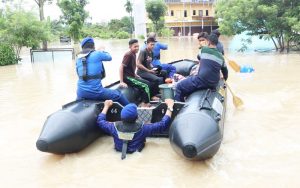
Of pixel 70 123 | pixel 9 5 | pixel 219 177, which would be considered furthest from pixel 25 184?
pixel 9 5

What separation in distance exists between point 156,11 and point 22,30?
2289 cm

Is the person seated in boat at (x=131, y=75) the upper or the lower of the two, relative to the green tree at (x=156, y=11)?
lower

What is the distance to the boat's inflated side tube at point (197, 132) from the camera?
377 cm

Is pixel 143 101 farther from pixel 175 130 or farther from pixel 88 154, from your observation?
pixel 175 130

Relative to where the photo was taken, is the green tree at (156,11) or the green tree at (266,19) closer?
the green tree at (266,19)

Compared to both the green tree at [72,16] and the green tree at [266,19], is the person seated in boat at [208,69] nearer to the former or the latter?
the green tree at [266,19]

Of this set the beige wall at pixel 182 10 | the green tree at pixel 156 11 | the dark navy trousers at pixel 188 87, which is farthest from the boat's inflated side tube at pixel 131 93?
the beige wall at pixel 182 10

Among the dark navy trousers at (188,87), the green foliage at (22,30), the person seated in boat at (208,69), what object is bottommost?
the dark navy trousers at (188,87)

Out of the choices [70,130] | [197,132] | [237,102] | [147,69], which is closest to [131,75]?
[147,69]

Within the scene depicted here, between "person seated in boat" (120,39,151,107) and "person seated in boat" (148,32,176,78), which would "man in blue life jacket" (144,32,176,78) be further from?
"person seated in boat" (120,39,151,107)

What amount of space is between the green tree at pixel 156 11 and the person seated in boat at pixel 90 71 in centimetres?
3376

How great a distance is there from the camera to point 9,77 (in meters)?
12.8

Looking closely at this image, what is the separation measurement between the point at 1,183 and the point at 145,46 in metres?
3.46

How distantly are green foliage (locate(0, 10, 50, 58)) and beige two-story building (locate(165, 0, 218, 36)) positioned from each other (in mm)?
26453
